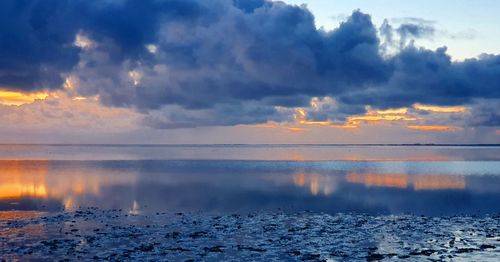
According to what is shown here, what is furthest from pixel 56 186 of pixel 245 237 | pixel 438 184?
pixel 438 184

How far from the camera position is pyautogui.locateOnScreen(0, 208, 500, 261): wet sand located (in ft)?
90.2

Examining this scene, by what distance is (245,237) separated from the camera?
1289 inches

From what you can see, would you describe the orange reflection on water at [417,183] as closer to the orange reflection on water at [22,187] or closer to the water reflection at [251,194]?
the water reflection at [251,194]

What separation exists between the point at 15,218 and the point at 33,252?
14651mm

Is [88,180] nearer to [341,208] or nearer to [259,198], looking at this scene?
[259,198]

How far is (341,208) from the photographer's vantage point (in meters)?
48.1

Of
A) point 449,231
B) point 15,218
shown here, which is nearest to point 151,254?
point 15,218

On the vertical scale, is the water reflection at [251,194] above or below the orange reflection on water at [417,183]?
above

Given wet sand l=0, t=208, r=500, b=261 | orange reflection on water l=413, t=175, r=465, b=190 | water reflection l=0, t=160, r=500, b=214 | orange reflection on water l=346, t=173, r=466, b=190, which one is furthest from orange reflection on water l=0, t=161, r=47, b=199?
orange reflection on water l=413, t=175, r=465, b=190

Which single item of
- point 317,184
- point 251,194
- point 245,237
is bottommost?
point 317,184

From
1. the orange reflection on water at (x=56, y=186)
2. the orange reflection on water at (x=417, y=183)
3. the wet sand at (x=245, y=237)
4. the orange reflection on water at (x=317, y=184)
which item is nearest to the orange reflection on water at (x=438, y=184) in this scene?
the orange reflection on water at (x=417, y=183)

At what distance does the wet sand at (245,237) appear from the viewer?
27.5m

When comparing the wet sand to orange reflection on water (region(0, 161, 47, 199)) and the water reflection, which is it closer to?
the water reflection

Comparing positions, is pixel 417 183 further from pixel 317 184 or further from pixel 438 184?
pixel 317 184
